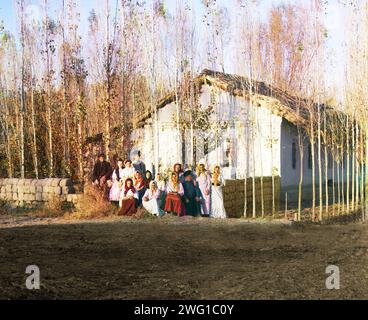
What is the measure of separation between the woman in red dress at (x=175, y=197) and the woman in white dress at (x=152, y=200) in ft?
0.82

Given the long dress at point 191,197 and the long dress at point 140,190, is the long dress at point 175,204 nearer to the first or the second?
the long dress at point 191,197

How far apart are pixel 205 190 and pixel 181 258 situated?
20.1 feet

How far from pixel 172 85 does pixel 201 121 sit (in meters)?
1.60

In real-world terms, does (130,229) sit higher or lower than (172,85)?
lower

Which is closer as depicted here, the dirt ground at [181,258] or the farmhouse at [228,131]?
the dirt ground at [181,258]

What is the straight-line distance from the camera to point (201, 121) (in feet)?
70.2

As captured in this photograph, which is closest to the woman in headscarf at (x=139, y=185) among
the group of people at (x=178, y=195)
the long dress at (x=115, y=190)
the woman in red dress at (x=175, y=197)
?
the group of people at (x=178, y=195)

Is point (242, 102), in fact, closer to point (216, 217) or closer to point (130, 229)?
point (216, 217)

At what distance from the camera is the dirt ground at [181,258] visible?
7.57 metres

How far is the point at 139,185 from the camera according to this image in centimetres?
1634

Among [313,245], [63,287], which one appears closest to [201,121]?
[313,245]
